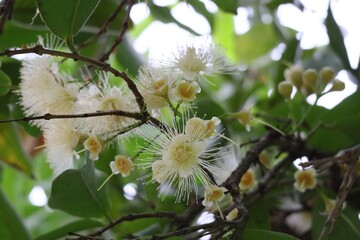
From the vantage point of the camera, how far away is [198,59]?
0.91m

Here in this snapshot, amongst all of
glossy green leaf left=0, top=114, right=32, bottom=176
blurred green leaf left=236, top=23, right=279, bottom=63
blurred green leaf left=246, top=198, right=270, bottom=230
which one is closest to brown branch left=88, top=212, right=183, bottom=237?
blurred green leaf left=246, top=198, right=270, bottom=230

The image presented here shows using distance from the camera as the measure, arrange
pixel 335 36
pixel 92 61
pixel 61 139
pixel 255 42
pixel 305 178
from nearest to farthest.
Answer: pixel 92 61, pixel 61 139, pixel 305 178, pixel 335 36, pixel 255 42

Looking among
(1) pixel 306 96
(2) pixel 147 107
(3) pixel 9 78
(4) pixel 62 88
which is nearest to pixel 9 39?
(3) pixel 9 78

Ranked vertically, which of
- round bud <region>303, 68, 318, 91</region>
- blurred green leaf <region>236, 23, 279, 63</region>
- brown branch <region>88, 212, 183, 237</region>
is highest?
blurred green leaf <region>236, 23, 279, 63</region>

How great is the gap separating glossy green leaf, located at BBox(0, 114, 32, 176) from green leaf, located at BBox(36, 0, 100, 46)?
51 cm

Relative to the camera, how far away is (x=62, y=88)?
35.9 inches

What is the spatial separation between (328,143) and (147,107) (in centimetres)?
49

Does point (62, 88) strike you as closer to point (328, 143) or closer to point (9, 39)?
point (9, 39)

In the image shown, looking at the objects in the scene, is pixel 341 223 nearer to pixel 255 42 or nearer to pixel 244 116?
pixel 244 116

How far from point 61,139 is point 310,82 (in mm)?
484

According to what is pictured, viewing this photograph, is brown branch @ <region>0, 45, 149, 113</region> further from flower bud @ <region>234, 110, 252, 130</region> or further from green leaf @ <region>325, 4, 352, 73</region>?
green leaf @ <region>325, 4, 352, 73</region>

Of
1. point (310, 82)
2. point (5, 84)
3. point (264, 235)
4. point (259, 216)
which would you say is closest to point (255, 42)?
point (310, 82)

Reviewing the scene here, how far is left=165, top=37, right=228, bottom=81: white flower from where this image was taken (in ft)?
2.95

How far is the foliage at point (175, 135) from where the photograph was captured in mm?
852
